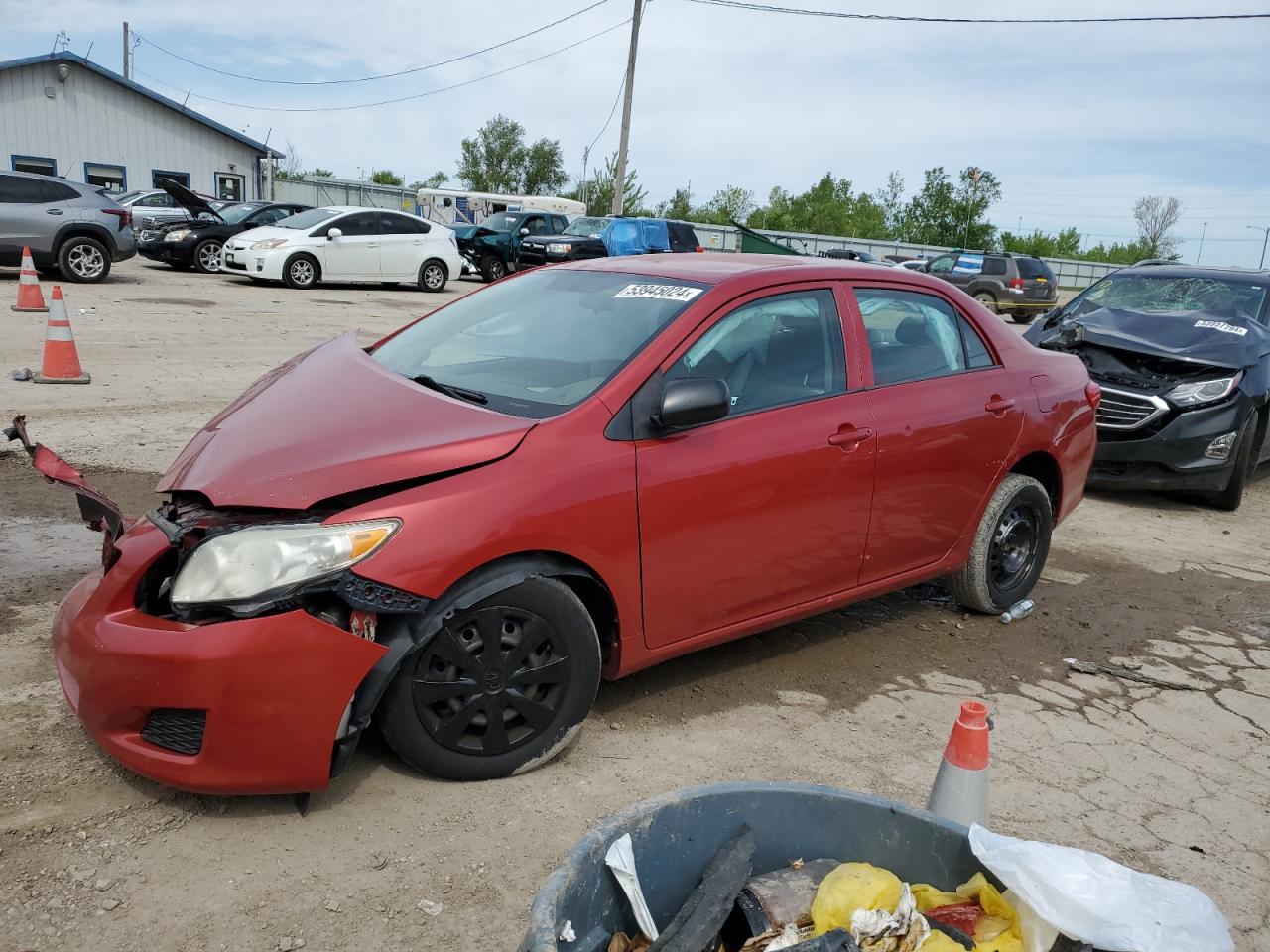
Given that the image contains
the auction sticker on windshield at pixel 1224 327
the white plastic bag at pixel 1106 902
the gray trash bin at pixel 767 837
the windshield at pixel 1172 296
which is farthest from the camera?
the windshield at pixel 1172 296

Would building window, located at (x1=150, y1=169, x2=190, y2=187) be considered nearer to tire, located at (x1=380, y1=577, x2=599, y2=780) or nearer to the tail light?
the tail light

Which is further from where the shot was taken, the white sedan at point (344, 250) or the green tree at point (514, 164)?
the green tree at point (514, 164)

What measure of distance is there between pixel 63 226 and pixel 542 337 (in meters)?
14.5

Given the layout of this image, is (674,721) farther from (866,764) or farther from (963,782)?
(963,782)

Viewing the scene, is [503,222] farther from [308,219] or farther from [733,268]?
[733,268]

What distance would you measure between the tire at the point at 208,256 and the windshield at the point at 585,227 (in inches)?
350

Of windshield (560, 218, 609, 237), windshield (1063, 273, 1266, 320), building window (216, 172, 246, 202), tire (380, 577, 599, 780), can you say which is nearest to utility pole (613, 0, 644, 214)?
windshield (560, 218, 609, 237)

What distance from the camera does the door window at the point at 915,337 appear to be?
425 cm

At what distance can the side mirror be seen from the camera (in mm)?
3287

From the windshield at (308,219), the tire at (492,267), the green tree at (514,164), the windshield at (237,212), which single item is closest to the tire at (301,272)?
the windshield at (308,219)

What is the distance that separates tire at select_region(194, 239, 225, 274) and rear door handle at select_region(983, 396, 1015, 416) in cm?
1801

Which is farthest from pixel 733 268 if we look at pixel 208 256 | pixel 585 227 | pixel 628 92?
pixel 628 92

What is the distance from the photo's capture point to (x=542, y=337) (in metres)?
3.87

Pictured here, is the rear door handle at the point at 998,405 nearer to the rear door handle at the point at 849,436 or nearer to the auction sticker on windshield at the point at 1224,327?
the rear door handle at the point at 849,436
